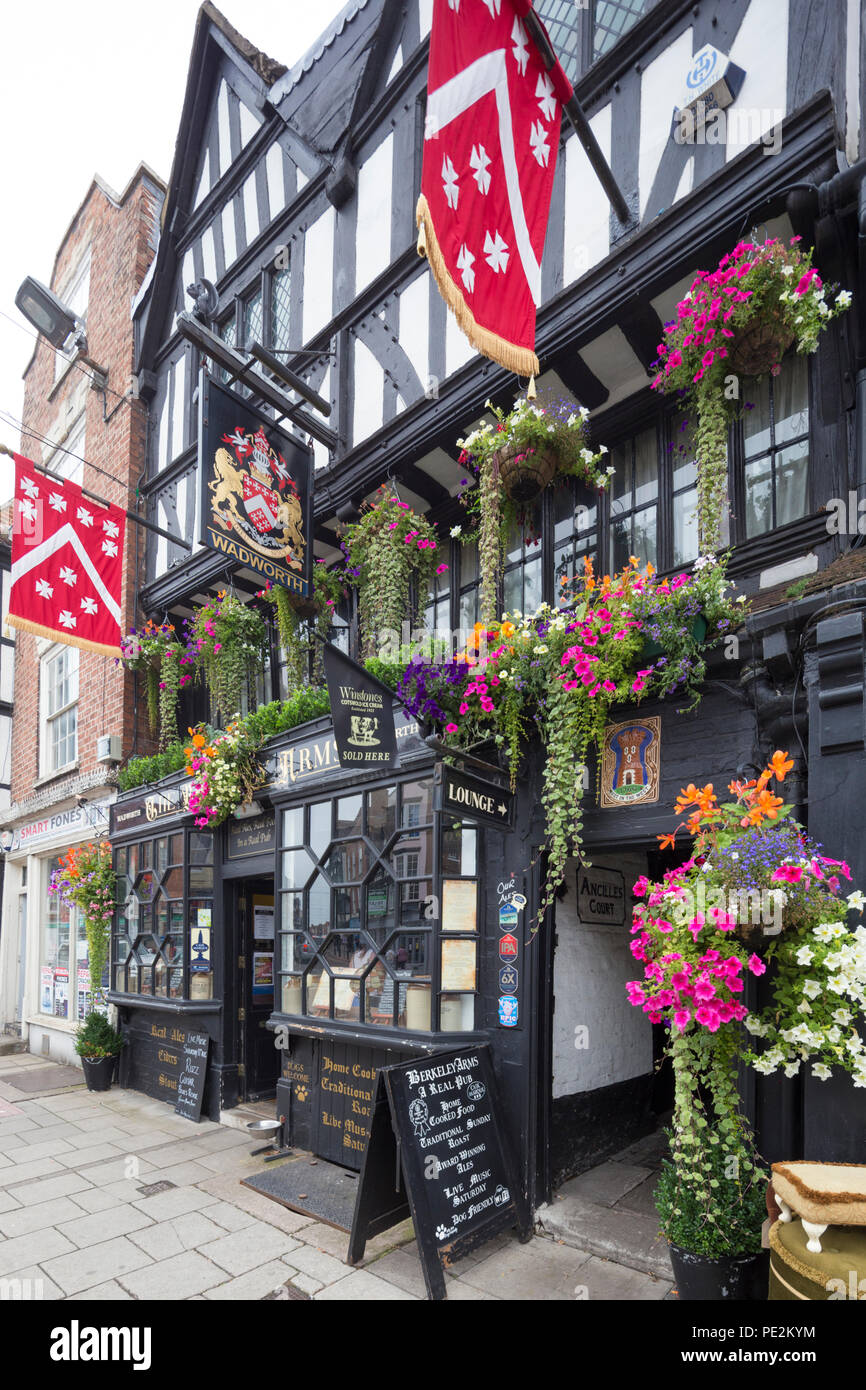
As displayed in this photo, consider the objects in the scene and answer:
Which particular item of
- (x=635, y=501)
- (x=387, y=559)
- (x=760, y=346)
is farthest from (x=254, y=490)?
(x=760, y=346)

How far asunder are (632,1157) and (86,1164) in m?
4.82

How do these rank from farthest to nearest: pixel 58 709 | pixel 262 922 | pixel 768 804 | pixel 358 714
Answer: pixel 58 709 → pixel 262 922 → pixel 358 714 → pixel 768 804

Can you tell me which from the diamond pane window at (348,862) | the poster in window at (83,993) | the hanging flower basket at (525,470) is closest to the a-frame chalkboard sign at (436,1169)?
the diamond pane window at (348,862)

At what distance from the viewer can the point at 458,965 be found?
19.4 ft

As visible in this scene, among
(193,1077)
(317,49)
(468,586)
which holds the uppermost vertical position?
(317,49)

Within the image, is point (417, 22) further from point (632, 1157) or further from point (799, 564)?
point (632, 1157)

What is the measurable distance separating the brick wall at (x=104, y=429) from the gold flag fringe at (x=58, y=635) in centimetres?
189

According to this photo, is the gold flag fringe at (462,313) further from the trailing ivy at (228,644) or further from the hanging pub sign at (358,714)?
the trailing ivy at (228,644)

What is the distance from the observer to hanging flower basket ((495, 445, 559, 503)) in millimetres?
5926

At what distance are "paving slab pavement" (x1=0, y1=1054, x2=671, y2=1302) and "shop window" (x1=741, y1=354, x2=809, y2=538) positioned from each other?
4730mm

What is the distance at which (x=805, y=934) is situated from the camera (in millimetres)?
3666

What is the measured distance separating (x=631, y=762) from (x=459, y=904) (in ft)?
5.66

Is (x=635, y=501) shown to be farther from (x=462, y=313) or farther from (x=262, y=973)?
(x=262, y=973)

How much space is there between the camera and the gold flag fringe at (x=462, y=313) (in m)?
4.30
